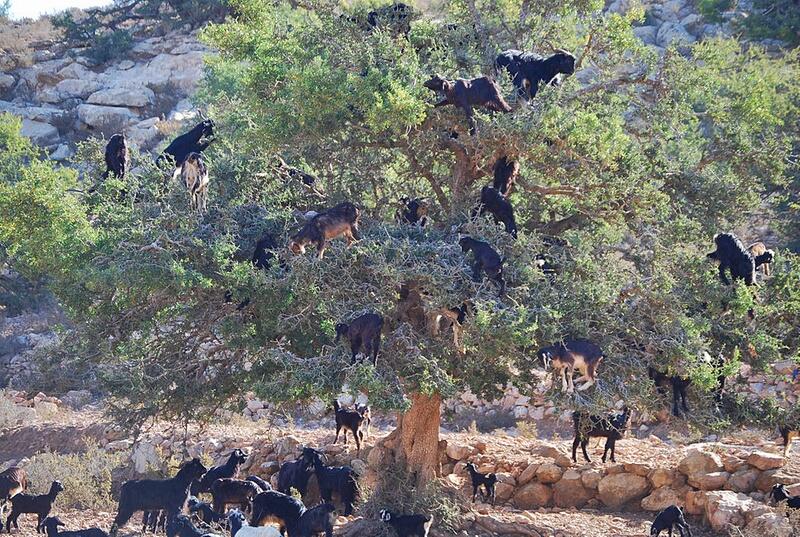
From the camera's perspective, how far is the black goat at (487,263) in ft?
31.9

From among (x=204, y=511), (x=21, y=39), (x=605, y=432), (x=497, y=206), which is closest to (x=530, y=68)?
(x=497, y=206)

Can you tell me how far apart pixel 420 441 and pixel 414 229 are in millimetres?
2980

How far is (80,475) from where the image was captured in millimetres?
13992

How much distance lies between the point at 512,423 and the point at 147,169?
32.2ft

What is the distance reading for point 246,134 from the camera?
11.6m

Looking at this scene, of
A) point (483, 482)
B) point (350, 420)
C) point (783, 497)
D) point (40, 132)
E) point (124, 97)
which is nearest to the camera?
point (783, 497)

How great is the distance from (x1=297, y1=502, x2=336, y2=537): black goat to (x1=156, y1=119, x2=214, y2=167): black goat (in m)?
4.46

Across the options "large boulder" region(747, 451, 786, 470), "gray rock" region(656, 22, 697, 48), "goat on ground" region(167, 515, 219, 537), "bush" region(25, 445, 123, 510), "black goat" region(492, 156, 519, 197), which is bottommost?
"bush" region(25, 445, 123, 510)

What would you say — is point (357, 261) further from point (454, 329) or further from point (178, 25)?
point (178, 25)

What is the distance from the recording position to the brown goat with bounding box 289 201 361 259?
1005 centimetres

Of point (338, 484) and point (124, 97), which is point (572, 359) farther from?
point (124, 97)

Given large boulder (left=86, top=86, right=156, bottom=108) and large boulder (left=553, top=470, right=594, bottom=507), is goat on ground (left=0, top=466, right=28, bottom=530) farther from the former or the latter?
large boulder (left=86, top=86, right=156, bottom=108)

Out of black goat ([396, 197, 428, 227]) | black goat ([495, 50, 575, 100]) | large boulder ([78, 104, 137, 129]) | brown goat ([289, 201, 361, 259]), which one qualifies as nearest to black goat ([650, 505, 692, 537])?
black goat ([396, 197, 428, 227])

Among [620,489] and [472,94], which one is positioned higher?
[472,94]
